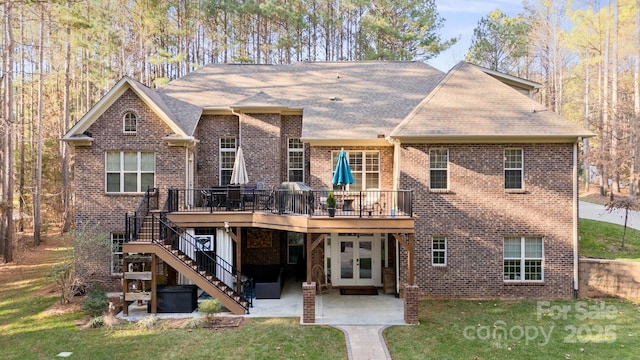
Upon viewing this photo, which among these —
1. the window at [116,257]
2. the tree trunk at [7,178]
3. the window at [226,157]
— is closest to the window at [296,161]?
the window at [226,157]

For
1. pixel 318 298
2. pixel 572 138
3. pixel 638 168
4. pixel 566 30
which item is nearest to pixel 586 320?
pixel 572 138

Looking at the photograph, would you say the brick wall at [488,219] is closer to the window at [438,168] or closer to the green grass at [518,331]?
the window at [438,168]

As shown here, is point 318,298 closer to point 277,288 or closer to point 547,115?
point 277,288

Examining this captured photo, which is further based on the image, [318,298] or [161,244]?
[318,298]

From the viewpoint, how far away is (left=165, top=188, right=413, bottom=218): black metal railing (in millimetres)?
12883

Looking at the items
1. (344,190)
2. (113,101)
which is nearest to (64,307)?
(113,101)

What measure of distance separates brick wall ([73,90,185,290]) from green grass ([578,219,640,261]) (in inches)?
681

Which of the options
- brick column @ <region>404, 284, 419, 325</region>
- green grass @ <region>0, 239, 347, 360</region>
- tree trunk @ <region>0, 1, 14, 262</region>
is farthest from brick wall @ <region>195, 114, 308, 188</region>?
tree trunk @ <region>0, 1, 14, 262</region>

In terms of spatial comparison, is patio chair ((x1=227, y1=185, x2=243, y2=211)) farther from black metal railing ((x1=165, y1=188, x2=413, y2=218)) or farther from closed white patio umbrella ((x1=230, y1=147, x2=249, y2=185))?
closed white patio umbrella ((x1=230, y1=147, x2=249, y2=185))

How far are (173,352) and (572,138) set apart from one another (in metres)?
14.3

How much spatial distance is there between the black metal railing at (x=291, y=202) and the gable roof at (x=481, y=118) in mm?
2544

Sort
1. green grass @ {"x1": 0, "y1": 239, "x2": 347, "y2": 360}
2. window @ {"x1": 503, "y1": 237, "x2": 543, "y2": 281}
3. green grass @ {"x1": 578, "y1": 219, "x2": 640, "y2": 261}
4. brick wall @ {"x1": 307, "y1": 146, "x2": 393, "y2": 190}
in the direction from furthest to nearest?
green grass @ {"x1": 578, "y1": 219, "x2": 640, "y2": 261}
brick wall @ {"x1": 307, "y1": 146, "x2": 393, "y2": 190}
window @ {"x1": 503, "y1": 237, "x2": 543, "y2": 281}
green grass @ {"x1": 0, "y1": 239, "x2": 347, "y2": 360}

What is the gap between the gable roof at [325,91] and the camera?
1602cm

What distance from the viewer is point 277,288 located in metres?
13.9
